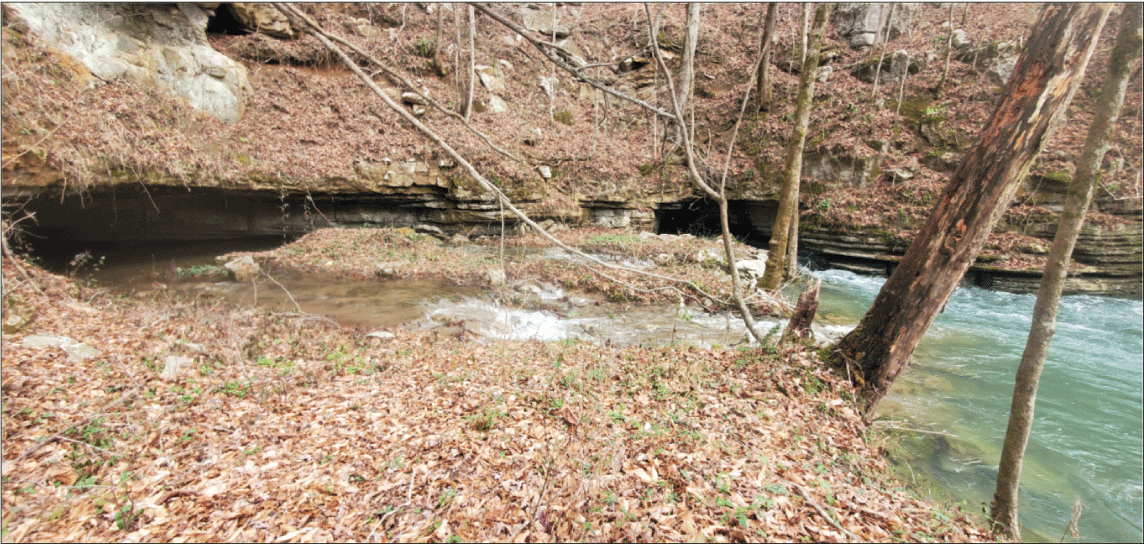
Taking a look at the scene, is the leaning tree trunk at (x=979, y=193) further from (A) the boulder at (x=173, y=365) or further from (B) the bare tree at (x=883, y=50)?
(B) the bare tree at (x=883, y=50)

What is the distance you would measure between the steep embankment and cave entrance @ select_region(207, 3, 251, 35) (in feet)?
0.20

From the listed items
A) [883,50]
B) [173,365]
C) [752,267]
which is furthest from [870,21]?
[173,365]

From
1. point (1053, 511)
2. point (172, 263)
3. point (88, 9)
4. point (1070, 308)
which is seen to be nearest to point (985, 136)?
point (1053, 511)

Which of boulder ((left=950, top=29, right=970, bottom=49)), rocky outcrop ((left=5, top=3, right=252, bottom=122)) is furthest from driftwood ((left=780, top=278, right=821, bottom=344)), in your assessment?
boulder ((left=950, top=29, right=970, bottom=49))

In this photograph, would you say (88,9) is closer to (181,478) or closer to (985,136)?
(181,478)

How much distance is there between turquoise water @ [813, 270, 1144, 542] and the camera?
388cm

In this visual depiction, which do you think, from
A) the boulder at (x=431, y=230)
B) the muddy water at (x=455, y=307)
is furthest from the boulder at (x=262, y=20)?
the muddy water at (x=455, y=307)

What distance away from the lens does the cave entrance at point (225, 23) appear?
520 inches

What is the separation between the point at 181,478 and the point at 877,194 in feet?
53.3

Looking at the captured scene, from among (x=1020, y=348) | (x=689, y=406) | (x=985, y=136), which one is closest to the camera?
(x=985, y=136)

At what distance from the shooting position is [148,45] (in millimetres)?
10078

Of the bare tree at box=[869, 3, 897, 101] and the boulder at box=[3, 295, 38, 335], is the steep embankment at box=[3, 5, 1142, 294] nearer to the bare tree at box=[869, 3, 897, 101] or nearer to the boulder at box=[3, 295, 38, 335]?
the bare tree at box=[869, 3, 897, 101]

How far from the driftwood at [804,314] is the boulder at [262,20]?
1789 centimetres

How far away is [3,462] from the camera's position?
287 centimetres
